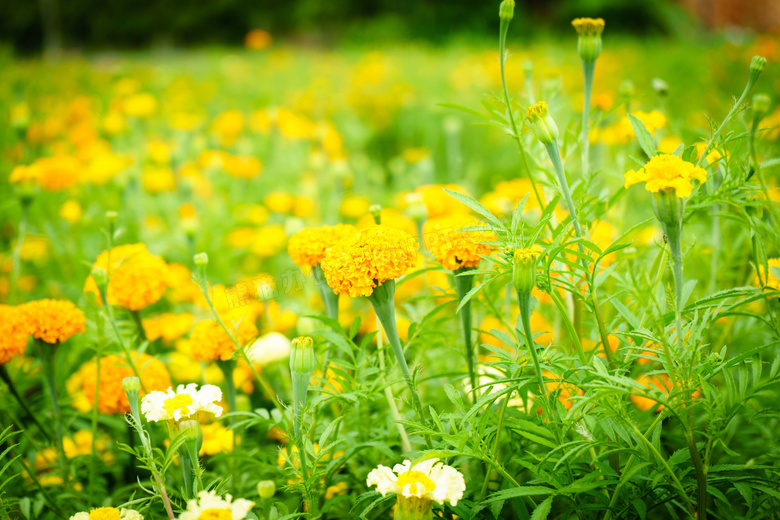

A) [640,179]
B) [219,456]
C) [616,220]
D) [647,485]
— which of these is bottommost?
[219,456]

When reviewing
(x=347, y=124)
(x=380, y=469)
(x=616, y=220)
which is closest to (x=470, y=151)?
(x=347, y=124)

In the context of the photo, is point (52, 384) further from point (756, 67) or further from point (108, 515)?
point (756, 67)

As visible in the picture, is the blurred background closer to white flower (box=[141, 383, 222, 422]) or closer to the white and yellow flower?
white flower (box=[141, 383, 222, 422])

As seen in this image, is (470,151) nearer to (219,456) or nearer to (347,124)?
(347,124)

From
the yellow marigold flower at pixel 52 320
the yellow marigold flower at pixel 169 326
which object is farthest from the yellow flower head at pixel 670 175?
the yellow marigold flower at pixel 169 326

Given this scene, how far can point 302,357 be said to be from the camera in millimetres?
873

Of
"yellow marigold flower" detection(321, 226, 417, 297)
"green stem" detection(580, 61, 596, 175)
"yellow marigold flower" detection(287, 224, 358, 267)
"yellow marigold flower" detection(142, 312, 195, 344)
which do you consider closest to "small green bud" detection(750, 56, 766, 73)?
"green stem" detection(580, 61, 596, 175)

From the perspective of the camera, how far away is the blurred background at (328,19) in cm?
1139

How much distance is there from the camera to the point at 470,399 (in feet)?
4.22

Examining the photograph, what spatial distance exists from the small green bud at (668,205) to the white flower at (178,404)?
2.45 ft

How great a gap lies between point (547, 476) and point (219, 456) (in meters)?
0.76

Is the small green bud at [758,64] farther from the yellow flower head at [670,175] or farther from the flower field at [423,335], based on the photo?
the yellow flower head at [670,175]

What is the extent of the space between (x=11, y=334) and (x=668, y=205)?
125 centimetres

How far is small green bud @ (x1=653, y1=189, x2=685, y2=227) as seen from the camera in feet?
2.48
